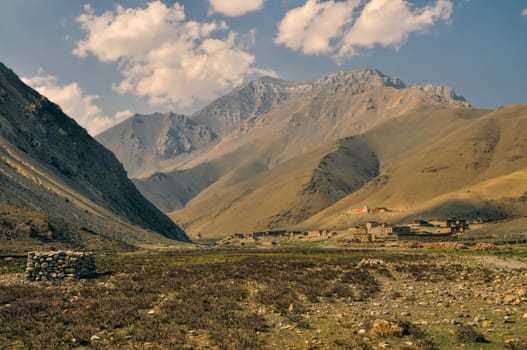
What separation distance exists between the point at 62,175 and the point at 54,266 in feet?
368

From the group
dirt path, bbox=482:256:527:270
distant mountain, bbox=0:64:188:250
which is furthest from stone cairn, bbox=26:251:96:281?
distant mountain, bbox=0:64:188:250

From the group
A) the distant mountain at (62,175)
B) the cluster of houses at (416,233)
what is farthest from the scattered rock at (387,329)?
the cluster of houses at (416,233)

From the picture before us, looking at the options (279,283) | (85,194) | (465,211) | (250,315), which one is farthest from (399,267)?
(465,211)

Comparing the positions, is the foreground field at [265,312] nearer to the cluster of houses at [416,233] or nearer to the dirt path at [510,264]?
the dirt path at [510,264]

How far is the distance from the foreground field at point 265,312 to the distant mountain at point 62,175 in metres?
65.4

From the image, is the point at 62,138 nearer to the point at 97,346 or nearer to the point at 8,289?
the point at 8,289

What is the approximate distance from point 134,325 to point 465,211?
643 feet

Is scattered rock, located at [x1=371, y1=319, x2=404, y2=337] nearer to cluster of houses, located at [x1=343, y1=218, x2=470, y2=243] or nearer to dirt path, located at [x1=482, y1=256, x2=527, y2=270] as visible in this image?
dirt path, located at [x1=482, y1=256, x2=527, y2=270]

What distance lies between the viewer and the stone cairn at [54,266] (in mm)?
34250

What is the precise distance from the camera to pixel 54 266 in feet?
114

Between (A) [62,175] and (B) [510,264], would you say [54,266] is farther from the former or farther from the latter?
(A) [62,175]

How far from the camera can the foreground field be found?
1817 centimetres

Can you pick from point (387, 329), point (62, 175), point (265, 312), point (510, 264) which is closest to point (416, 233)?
point (510, 264)

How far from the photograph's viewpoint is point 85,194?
13625cm
